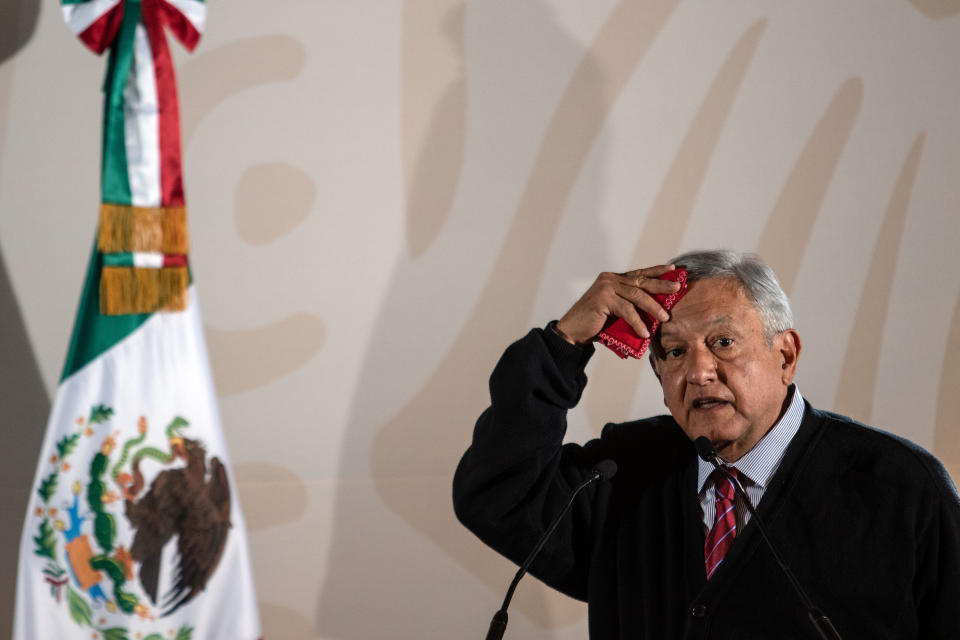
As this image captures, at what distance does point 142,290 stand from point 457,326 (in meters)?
0.89

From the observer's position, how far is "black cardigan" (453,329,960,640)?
62.7 inches

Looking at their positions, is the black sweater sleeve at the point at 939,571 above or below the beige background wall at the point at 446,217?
below

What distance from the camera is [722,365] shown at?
1713 millimetres

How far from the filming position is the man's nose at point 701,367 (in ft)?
5.57

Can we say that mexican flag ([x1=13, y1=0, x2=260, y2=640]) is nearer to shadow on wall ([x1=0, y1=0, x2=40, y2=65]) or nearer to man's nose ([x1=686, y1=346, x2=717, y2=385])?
shadow on wall ([x1=0, y1=0, x2=40, y2=65])

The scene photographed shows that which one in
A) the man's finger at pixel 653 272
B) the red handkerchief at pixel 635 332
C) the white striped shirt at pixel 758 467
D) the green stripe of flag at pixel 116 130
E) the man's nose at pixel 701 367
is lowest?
the white striped shirt at pixel 758 467

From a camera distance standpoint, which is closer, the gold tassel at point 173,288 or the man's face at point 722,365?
the gold tassel at point 173,288

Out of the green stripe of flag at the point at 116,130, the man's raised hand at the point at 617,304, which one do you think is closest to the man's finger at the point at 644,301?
the man's raised hand at the point at 617,304

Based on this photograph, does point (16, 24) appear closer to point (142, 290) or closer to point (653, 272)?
point (142, 290)

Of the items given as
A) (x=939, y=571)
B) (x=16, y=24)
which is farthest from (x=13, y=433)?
(x=939, y=571)

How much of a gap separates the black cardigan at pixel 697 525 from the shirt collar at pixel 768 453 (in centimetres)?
2

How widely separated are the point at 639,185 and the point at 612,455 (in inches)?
31.9

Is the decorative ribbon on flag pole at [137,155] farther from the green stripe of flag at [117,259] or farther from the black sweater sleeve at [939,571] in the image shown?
the black sweater sleeve at [939,571]

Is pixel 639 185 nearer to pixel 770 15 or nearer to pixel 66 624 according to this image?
pixel 770 15
